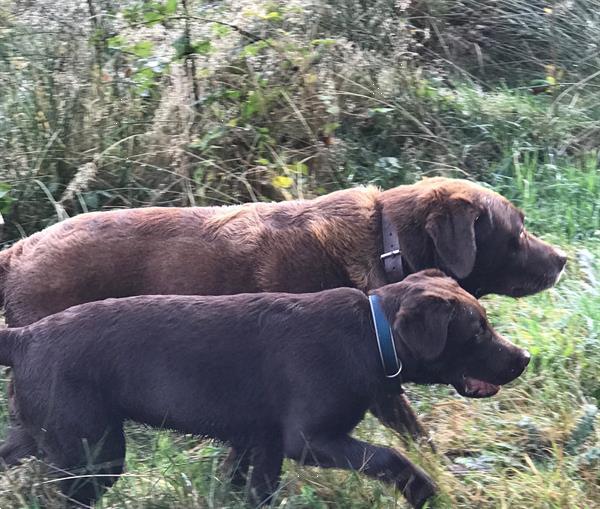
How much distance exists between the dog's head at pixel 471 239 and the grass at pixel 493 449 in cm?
40

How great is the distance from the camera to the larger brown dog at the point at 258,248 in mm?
4629

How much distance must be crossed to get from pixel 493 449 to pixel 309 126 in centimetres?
315

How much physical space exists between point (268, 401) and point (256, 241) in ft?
3.02

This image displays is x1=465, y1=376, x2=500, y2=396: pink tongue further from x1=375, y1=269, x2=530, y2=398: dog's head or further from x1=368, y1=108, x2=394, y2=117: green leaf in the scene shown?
x1=368, y1=108, x2=394, y2=117: green leaf

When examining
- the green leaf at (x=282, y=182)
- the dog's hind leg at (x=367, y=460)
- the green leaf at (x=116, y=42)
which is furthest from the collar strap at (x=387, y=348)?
the green leaf at (x=116, y=42)

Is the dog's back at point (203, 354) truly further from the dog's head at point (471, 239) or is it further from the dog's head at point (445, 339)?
the dog's head at point (471, 239)

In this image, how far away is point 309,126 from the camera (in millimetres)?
7090

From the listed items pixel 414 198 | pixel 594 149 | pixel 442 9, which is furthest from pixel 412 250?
pixel 442 9

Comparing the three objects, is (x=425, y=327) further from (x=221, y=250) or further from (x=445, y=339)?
(x=221, y=250)

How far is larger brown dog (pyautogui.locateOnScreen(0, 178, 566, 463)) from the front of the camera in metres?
4.63

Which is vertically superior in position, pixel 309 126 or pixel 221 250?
pixel 221 250

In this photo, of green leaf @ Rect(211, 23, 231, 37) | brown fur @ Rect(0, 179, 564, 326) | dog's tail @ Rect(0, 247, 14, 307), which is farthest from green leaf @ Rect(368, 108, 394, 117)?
dog's tail @ Rect(0, 247, 14, 307)

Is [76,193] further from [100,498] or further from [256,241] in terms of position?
[100,498]

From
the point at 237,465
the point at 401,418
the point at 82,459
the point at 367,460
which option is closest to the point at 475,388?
the point at 401,418
